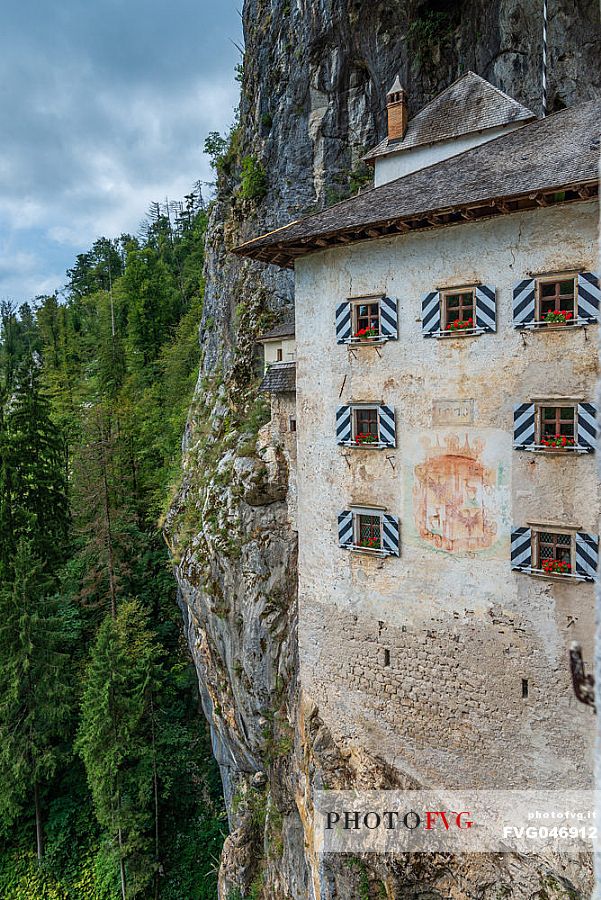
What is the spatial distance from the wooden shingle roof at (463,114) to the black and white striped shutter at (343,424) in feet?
26.1

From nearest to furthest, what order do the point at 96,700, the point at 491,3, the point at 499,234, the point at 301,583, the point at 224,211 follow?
the point at 499,234, the point at 301,583, the point at 491,3, the point at 96,700, the point at 224,211

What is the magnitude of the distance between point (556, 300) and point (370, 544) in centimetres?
561

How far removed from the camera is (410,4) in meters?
16.9

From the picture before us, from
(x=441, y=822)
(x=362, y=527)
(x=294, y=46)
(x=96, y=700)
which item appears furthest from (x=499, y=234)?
(x=96, y=700)

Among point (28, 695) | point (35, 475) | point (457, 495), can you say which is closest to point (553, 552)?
point (457, 495)

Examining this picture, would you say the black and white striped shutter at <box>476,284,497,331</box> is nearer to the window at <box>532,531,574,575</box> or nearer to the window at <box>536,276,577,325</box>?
the window at <box>536,276,577,325</box>

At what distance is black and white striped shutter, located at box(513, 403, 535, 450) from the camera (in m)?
9.59

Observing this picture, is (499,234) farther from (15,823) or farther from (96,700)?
(15,823)

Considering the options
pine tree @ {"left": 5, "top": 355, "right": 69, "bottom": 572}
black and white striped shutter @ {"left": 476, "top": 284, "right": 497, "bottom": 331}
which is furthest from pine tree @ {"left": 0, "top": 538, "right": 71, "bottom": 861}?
black and white striped shutter @ {"left": 476, "top": 284, "right": 497, "bottom": 331}

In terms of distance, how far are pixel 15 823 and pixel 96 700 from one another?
7007mm

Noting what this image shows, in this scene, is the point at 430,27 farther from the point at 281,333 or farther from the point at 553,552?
the point at 553,552

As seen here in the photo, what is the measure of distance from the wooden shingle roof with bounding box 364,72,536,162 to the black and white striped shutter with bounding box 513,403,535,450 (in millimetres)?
7818

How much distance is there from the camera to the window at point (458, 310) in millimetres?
10109

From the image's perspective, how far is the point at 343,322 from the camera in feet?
38.0
